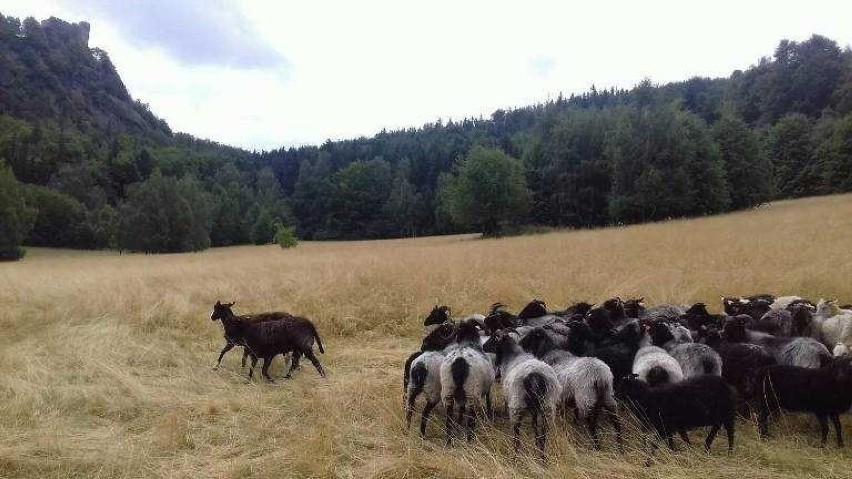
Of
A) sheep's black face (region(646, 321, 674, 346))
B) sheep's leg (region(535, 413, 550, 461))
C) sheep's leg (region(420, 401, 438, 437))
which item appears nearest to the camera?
sheep's leg (region(535, 413, 550, 461))

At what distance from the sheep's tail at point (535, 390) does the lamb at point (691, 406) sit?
1.02 meters

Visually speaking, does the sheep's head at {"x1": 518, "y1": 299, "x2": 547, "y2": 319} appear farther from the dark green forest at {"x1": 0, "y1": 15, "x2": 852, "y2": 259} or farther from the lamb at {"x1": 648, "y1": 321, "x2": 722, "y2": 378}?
the dark green forest at {"x1": 0, "y1": 15, "x2": 852, "y2": 259}

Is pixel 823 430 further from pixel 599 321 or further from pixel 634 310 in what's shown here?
pixel 634 310

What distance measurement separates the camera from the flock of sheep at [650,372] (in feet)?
16.3

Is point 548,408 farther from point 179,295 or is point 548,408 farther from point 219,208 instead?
point 219,208

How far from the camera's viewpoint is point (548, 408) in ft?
16.4

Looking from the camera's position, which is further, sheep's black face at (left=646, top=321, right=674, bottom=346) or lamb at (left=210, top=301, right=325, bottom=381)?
lamb at (left=210, top=301, right=325, bottom=381)

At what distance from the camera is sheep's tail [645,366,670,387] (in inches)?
210

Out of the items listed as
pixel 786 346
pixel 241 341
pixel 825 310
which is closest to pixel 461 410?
pixel 786 346

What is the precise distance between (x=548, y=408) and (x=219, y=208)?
8276 cm

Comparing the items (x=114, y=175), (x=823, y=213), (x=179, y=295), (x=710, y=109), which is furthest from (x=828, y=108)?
A: (x=114, y=175)

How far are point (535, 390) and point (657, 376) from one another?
1403mm

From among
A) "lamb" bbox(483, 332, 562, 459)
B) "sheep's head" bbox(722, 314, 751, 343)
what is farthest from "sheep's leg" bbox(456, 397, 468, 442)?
"sheep's head" bbox(722, 314, 751, 343)

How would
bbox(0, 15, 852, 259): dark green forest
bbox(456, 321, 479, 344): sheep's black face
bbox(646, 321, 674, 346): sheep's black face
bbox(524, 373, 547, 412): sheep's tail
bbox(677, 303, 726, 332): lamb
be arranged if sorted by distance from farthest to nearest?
1. bbox(0, 15, 852, 259): dark green forest
2. bbox(677, 303, 726, 332): lamb
3. bbox(456, 321, 479, 344): sheep's black face
4. bbox(646, 321, 674, 346): sheep's black face
5. bbox(524, 373, 547, 412): sheep's tail
